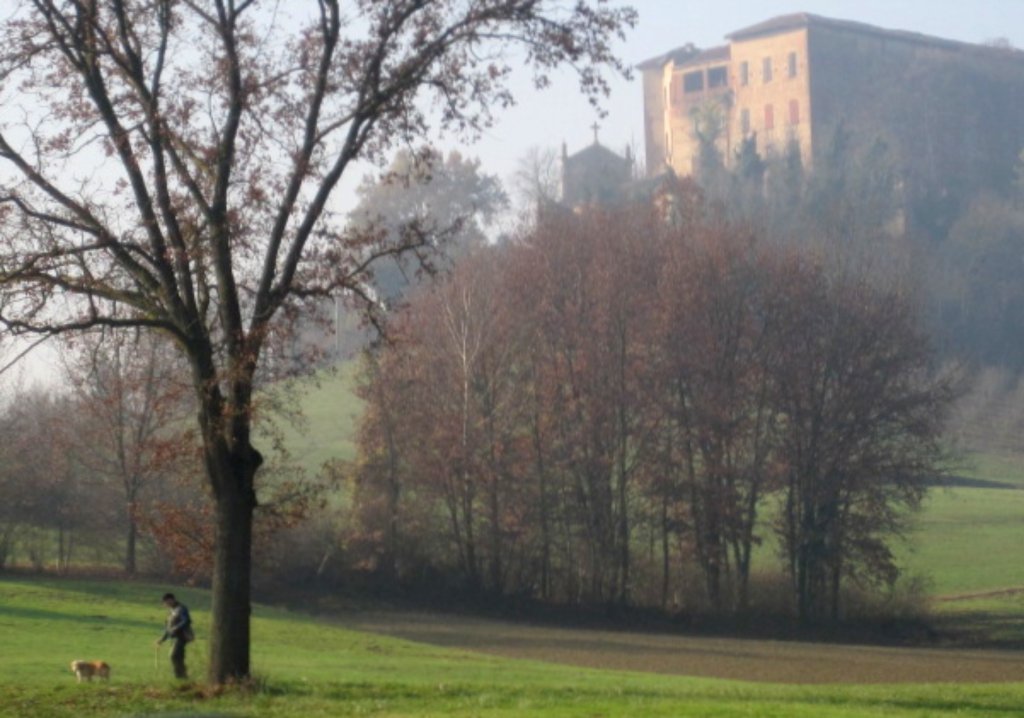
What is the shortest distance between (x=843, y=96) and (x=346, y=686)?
147 metres

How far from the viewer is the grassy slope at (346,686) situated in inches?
718

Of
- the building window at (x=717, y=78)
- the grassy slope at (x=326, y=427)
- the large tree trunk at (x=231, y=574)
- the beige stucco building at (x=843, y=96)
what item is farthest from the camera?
the building window at (x=717, y=78)

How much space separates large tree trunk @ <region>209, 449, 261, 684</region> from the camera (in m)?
19.6

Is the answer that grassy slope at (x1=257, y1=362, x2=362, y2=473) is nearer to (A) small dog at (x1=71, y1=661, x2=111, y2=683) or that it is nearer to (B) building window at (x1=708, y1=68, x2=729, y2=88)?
(A) small dog at (x1=71, y1=661, x2=111, y2=683)

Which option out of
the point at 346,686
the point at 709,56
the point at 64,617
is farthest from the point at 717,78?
the point at 346,686

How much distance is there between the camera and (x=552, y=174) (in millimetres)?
140625

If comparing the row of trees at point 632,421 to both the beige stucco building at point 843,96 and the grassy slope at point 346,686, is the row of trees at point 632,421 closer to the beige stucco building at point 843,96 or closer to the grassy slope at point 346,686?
the grassy slope at point 346,686

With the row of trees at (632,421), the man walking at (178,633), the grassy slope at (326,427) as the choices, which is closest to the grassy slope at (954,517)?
the grassy slope at (326,427)

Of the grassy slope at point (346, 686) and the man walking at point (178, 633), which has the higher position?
the man walking at point (178, 633)

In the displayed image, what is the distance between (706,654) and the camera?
43.8 m

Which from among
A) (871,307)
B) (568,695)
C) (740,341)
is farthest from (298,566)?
(568,695)

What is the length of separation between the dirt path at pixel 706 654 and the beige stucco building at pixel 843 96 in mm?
102803

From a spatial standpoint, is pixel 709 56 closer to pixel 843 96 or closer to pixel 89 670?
pixel 843 96

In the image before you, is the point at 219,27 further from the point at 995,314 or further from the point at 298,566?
the point at 995,314
